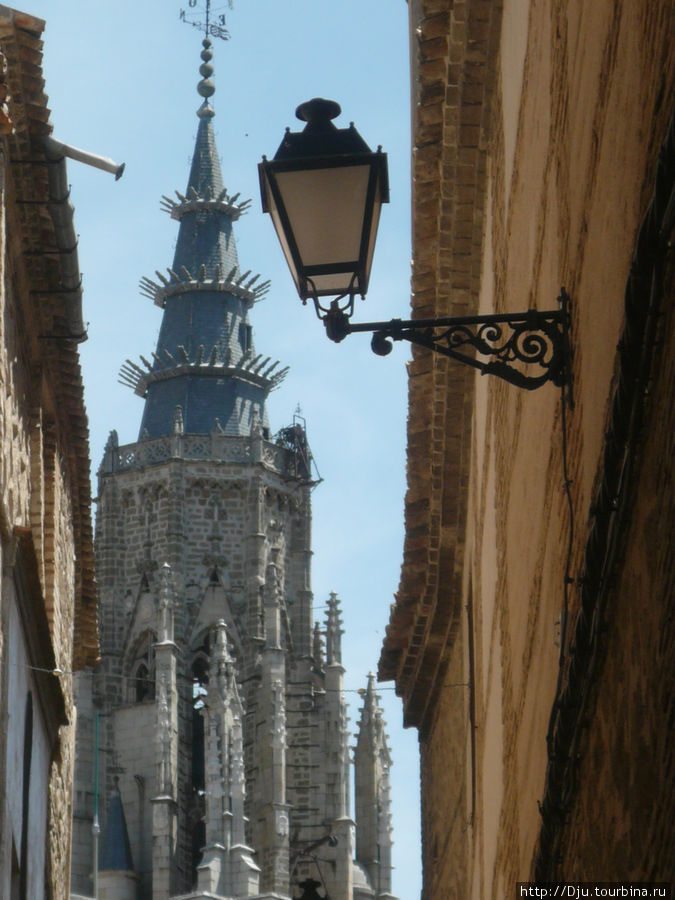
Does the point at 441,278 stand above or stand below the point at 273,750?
below

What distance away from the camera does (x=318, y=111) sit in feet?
23.4

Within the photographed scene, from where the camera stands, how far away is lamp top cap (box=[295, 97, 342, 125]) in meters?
7.09

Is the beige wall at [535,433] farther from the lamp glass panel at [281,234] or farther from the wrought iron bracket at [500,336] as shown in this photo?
the lamp glass panel at [281,234]

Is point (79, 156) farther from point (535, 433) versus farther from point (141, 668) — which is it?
point (141, 668)

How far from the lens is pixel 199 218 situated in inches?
2758

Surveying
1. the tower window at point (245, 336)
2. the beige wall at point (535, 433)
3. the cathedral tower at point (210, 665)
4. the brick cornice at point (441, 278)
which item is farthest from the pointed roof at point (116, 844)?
the beige wall at point (535, 433)

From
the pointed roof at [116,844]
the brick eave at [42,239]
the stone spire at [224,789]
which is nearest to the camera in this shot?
the brick eave at [42,239]

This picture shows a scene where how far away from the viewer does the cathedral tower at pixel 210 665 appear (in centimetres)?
Answer: 6009

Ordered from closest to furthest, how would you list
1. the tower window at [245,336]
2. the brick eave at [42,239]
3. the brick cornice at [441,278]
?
the brick cornice at [441,278], the brick eave at [42,239], the tower window at [245,336]

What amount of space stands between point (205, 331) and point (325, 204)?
60894 mm

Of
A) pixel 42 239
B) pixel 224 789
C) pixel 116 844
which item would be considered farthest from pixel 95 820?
pixel 42 239

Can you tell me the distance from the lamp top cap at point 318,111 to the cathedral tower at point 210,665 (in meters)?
51.9

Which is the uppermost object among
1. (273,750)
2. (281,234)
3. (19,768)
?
(273,750)

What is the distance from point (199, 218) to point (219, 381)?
6485 mm
